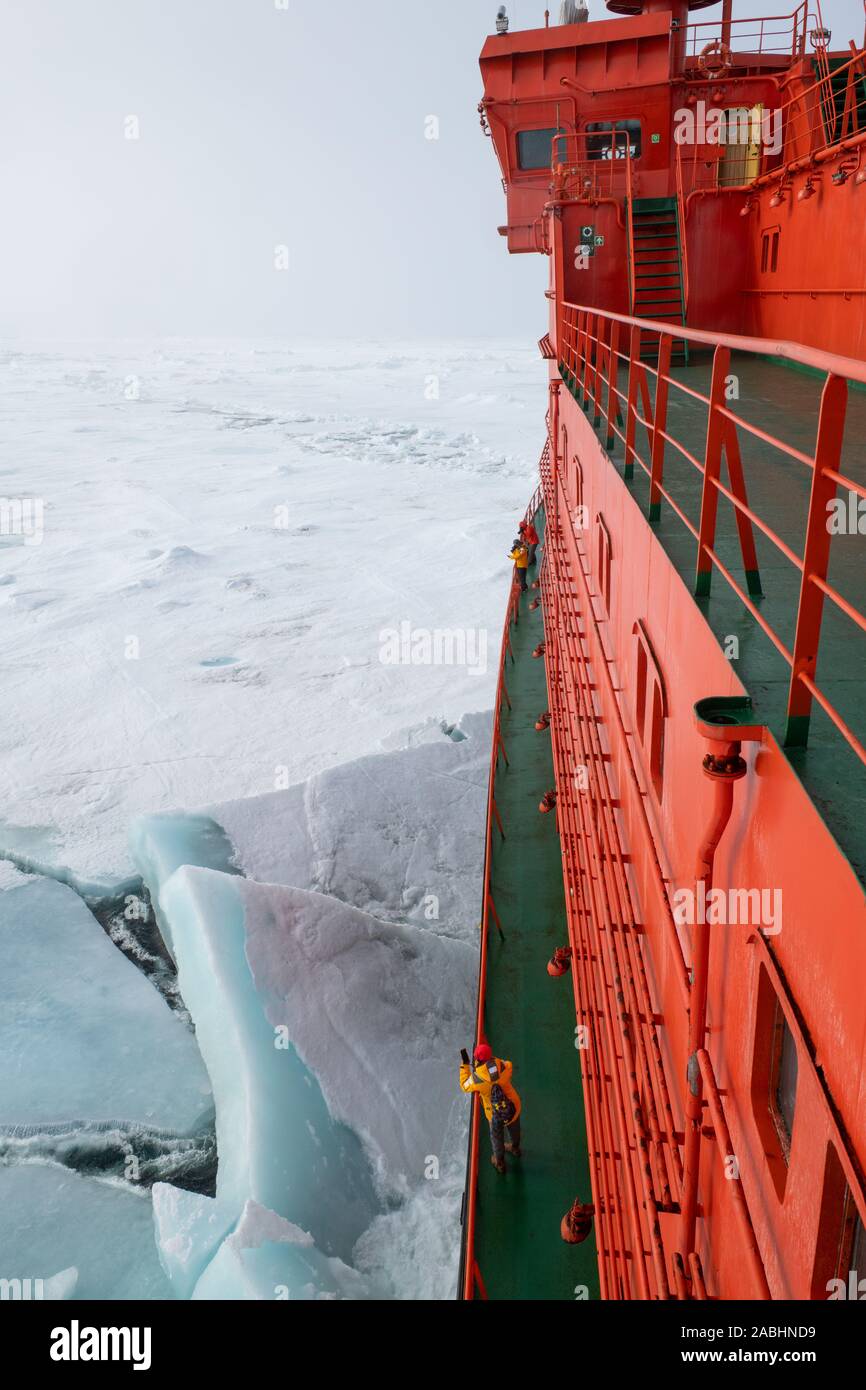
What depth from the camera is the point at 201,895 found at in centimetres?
959

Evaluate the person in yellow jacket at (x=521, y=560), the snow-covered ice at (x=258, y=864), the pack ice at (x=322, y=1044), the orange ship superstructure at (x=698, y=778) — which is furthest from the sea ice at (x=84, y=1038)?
the person in yellow jacket at (x=521, y=560)

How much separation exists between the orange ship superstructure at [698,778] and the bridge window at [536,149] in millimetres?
1994

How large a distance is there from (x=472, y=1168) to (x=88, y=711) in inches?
627

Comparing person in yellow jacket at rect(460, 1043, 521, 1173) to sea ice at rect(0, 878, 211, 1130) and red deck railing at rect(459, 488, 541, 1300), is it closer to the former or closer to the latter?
red deck railing at rect(459, 488, 541, 1300)

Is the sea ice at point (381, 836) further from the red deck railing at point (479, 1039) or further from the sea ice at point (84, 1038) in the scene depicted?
the red deck railing at point (479, 1039)

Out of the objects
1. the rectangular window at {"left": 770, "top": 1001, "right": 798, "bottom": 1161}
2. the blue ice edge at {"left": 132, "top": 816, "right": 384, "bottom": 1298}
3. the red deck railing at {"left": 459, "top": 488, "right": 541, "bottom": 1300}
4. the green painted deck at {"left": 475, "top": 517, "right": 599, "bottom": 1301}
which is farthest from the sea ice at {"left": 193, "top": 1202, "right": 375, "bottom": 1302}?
the rectangular window at {"left": 770, "top": 1001, "right": 798, "bottom": 1161}

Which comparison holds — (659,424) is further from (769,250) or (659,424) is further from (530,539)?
(530,539)

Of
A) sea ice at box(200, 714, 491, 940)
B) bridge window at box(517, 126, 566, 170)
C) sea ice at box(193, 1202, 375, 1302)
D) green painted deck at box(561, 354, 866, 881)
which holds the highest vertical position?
bridge window at box(517, 126, 566, 170)

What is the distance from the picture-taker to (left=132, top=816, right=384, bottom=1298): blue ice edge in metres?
6.86

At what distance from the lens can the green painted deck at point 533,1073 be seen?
484 cm

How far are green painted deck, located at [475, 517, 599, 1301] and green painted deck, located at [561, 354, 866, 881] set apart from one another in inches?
143

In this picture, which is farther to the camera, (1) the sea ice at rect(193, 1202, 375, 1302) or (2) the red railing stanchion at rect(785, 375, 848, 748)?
(1) the sea ice at rect(193, 1202, 375, 1302)

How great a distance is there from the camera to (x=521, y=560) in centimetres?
1509
